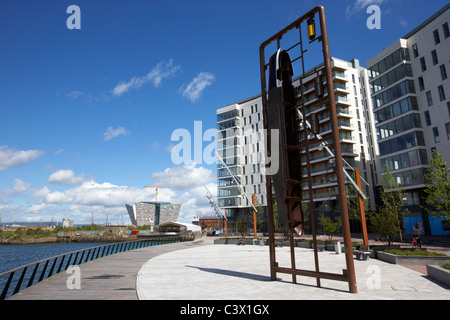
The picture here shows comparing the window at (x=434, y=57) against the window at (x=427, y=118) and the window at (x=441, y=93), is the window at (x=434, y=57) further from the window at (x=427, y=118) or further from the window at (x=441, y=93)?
the window at (x=427, y=118)

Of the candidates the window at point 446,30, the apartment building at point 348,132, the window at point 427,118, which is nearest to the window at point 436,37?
the window at point 446,30

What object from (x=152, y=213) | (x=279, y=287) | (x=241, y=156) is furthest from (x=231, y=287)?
(x=152, y=213)

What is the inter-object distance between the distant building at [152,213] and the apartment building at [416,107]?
417ft

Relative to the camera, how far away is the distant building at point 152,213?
156 metres

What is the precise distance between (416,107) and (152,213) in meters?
137

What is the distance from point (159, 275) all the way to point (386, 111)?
5068cm

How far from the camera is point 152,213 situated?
15912 centimetres

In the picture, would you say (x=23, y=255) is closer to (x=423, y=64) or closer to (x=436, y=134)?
(x=436, y=134)

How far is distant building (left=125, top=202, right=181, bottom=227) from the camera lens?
511ft

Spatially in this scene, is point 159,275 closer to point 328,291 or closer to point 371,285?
point 328,291

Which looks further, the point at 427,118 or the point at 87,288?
the point at 427,118

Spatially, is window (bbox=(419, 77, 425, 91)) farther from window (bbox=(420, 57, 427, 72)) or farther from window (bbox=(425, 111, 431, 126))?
window (bbox=(425, 111, 431, 126))
